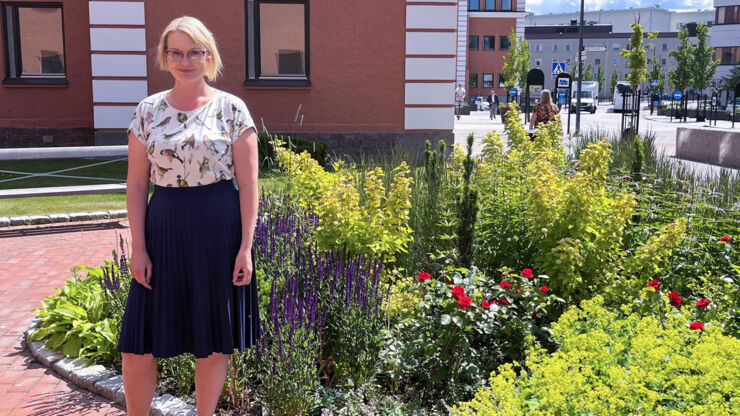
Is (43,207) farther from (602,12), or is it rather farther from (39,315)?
Answer: (602,12)

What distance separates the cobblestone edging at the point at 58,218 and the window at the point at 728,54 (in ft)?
271

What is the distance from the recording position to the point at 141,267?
3.42 metres

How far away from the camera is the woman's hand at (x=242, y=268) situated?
3436mm

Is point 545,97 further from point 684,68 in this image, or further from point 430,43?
point 684,68

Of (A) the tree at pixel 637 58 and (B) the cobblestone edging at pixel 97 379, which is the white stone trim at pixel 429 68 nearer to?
(A) the tree at pixel 637 58

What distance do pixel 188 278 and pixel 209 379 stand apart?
1.75 ft

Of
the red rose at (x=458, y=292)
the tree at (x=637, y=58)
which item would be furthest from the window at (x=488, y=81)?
the red rose at (x=458, y=292)

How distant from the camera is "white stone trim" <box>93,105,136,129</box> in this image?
15.1 m

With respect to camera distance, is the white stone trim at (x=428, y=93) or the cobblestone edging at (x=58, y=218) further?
the white stone trim at (x=428, y=93)

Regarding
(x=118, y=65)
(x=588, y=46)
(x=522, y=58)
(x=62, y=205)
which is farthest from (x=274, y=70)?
(x=588, y=46)

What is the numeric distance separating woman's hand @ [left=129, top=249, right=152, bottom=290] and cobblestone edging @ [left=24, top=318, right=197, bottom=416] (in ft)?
2.96

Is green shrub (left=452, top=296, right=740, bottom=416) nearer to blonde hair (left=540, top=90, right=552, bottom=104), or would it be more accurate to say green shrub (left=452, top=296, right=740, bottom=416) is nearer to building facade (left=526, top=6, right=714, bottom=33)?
blonde hair (left=540, top=90, right=552, bottom=104)

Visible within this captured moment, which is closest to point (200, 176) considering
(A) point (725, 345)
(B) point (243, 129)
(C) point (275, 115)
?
(B) point (243, 129)

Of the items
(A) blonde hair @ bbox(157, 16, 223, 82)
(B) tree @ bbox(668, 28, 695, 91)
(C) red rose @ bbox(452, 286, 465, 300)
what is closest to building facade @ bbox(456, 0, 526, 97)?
(B) tree @ bbox(668, 28, 695, 91)
